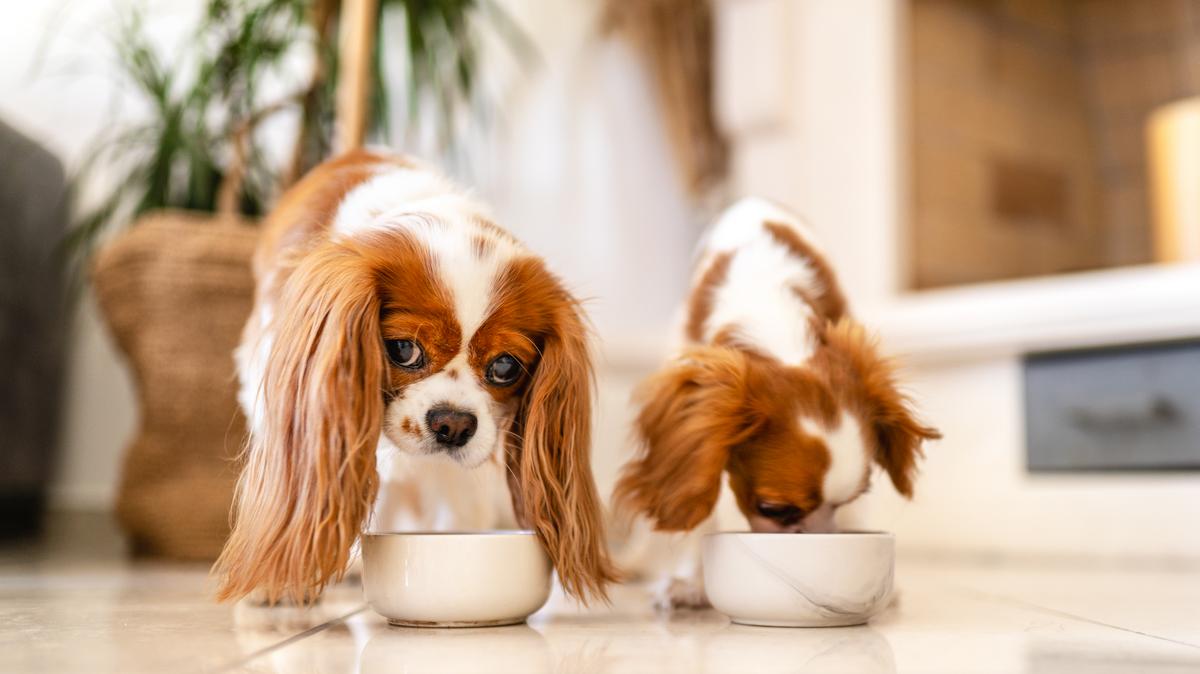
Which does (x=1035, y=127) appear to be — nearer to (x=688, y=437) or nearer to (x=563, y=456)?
(x=688, y=437)

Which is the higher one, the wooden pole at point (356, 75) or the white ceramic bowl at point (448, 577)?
the wooden pole at point (356, 75)

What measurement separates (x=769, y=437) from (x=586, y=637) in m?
0.29

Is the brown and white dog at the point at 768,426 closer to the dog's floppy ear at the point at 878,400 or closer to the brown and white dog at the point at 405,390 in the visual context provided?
the dog's floppy ear at the point at 878,400

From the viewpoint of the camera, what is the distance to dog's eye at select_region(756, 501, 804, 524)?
1176 millimetres

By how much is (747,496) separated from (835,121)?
1.51 m

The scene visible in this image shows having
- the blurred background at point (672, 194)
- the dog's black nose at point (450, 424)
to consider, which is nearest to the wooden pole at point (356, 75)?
the blurred background at point (672, 194)

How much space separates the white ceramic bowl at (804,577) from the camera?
106 centimetres

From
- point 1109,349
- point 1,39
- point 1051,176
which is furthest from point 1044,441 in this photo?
point 1,39

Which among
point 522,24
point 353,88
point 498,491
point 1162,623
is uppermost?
point 522,24

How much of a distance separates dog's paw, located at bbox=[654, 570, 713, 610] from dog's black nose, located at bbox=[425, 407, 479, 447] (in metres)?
0.34

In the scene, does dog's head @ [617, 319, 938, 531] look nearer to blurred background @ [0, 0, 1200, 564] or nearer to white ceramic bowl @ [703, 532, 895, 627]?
white ceramic bowl @ [703, 532, 895, 627]

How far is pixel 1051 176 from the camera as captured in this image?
2451mm

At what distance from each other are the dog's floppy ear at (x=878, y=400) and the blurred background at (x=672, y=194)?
59 centimetres

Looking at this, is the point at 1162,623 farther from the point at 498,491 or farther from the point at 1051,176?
the point at 1051,176
